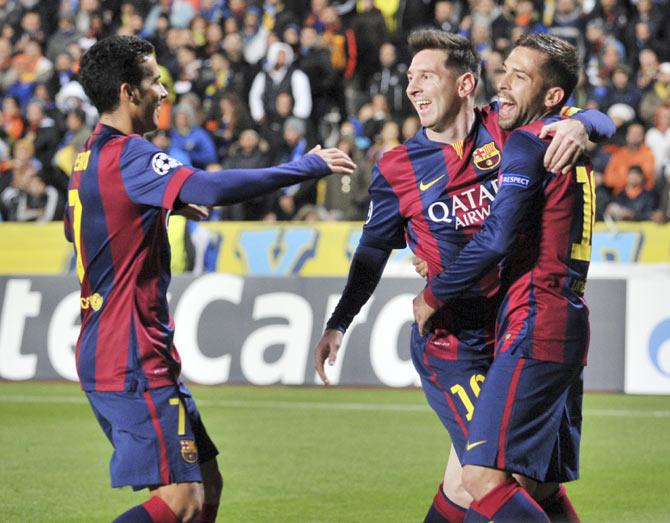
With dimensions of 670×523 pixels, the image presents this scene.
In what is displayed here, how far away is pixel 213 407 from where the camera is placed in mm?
12000

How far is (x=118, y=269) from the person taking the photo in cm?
485

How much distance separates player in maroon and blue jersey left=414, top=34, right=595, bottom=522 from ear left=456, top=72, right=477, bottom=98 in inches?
21.8

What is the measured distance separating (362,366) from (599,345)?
2.32m

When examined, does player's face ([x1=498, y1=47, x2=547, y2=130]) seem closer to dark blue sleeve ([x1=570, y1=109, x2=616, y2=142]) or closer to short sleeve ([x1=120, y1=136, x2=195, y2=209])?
dark blue sleeve ([x1=570, y1=109, x2=616, y2=142])

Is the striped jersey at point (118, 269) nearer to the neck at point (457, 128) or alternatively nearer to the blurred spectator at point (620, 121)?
the neck at point (457, 128)

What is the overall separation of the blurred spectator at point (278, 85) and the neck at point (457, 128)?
1374 cm

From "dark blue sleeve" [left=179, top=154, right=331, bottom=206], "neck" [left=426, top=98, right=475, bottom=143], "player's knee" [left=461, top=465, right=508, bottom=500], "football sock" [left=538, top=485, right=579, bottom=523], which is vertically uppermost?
"neck" [left=426, top=98, right=475, bottom=143]

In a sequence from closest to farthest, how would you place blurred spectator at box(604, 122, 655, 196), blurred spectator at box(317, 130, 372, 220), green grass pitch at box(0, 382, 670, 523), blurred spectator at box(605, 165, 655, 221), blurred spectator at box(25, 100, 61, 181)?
green grass pitch at box(0, 382, 670, 523) < blurred spectator at box(605, 165, 655, 221) < blurred spectator at box(604, 122, 655, 196) < blurred spectator at box(317, 130, 372, 220) < blurred spectator at box(25, 100, 61, 181)

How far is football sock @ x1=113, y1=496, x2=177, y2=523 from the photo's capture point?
15.5 feet

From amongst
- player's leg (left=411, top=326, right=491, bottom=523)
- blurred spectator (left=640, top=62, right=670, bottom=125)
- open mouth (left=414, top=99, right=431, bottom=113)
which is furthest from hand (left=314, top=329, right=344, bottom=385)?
blurred spectator (left=640, top=62, right=670, bottom=125)

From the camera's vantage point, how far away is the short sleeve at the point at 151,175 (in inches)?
184

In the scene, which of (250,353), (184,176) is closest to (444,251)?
(184,176)

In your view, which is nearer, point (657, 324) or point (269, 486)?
point (269, 486)

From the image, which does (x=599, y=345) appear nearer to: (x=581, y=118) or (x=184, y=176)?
(x=581, y=118)
